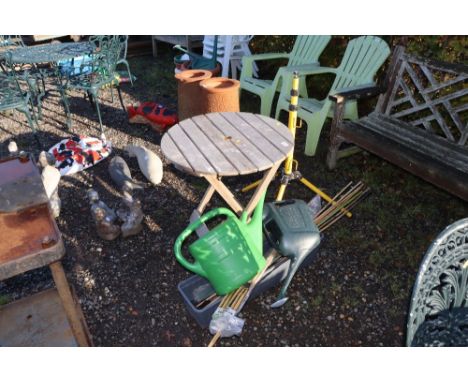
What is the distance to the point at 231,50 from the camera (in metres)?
6.22

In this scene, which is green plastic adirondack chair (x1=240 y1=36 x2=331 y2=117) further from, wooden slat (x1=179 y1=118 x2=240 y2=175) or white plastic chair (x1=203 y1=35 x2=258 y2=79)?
wooden slat (x1=179 y1=118 x2=240 y2=175)

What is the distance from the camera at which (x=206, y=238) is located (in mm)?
2396

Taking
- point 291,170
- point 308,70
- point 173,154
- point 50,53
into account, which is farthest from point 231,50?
point 173,154

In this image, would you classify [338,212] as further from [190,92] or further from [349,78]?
[190,92]

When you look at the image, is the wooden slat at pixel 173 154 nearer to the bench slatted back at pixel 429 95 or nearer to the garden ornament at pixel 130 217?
the garden ornament at pixel 130 217

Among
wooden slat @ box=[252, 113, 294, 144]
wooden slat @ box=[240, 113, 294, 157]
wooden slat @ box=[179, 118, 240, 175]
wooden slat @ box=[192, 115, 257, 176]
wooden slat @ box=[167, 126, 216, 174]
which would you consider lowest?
wooden slat @ box=[167, 126, 216, 174]

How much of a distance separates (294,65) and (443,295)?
164 inches

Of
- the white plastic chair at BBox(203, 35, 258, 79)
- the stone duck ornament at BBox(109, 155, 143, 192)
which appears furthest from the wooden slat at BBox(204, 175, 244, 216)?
the white plastic chair at BBox(203, 35, 258, 79)

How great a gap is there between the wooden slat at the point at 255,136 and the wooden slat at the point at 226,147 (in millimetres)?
162

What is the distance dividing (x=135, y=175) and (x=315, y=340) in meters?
2.69

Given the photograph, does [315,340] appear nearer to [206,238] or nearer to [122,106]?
[206,238]

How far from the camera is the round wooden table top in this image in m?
2.47

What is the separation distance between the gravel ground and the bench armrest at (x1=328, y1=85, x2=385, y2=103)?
846 mm

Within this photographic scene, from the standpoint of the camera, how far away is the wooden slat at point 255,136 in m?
2.61
